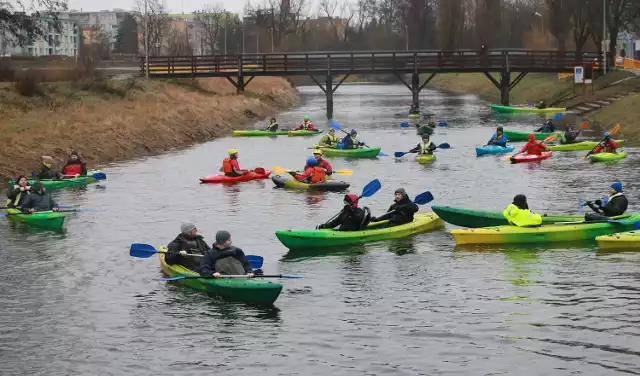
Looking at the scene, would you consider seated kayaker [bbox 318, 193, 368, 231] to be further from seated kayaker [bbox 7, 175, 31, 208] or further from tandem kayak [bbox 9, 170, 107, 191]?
tandem kayak [bbox 9, 170, 107, 191]

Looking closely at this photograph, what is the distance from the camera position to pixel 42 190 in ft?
84.2

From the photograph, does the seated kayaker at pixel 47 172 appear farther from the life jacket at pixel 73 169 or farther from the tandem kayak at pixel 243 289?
the tandem kayak at pixel 243 289

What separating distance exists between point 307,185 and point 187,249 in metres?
12.1

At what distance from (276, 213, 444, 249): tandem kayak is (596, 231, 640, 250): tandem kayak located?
163 inches

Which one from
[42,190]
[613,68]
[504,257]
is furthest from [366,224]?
[613,68]

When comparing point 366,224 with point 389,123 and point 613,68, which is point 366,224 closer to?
point 389,123

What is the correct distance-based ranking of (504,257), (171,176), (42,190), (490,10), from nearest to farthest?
(504,257) → (42,190) → (171,176) → (490,10)

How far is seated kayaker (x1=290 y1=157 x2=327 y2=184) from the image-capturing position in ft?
101

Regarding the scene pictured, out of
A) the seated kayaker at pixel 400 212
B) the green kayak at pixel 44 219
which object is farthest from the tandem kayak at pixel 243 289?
the green kayak at pixel 44 219

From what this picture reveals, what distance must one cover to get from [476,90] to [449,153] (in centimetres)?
5934

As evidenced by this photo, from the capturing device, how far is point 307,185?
30828 mm

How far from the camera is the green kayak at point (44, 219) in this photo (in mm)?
24469

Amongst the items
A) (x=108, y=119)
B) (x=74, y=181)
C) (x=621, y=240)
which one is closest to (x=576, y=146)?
(x=108, y=119)

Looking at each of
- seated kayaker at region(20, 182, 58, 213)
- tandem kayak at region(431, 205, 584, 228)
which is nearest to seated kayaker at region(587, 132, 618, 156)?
tandem kayak at region(431, 205, 584, 228)
